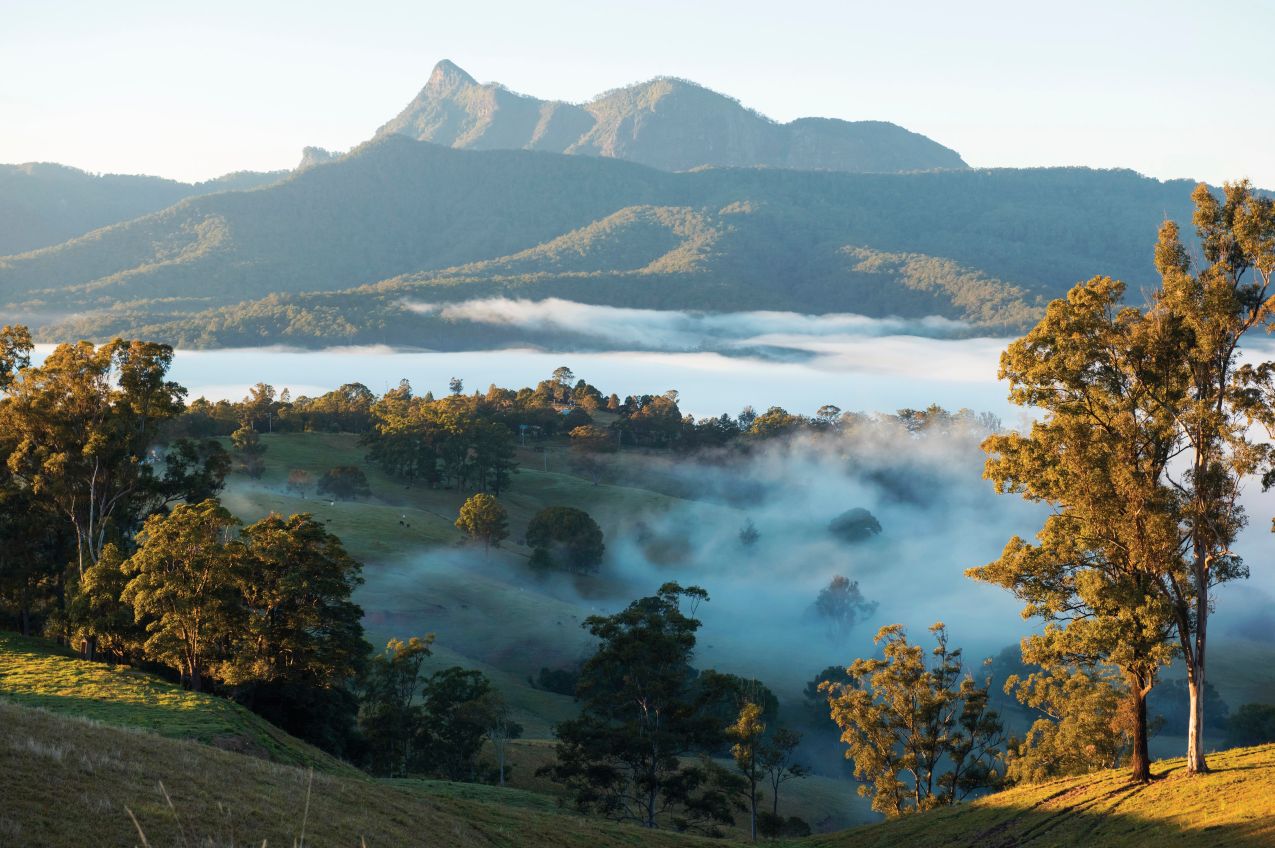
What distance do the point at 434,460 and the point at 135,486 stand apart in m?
102

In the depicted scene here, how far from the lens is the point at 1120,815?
102 feet

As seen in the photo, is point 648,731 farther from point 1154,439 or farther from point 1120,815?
point 1154,439

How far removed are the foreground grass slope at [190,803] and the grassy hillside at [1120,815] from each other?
9.60 meters

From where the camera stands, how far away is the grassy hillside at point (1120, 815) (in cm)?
2797

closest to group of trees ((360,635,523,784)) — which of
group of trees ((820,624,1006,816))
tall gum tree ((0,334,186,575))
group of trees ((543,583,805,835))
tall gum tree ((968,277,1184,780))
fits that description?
group of trees ((543,583,805,835))

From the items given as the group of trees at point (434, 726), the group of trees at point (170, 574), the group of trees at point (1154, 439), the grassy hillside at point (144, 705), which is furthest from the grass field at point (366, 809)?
the group of trees at point (434, 726)

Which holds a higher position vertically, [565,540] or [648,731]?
[648,731]

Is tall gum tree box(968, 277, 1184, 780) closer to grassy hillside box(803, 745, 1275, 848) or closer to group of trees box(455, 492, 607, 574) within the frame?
grassy hillside box(803, 745, 1275, 848)

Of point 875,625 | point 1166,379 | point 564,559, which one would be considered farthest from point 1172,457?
point 875,625

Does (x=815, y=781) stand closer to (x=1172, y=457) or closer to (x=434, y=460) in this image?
(x=1172, y=457)

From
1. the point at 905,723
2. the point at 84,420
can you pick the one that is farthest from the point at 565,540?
the point at 905,723

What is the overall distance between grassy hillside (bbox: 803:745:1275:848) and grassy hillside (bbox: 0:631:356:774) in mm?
20148

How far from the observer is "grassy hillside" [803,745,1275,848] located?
27969 mm

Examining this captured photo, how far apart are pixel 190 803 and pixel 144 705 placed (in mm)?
19943
